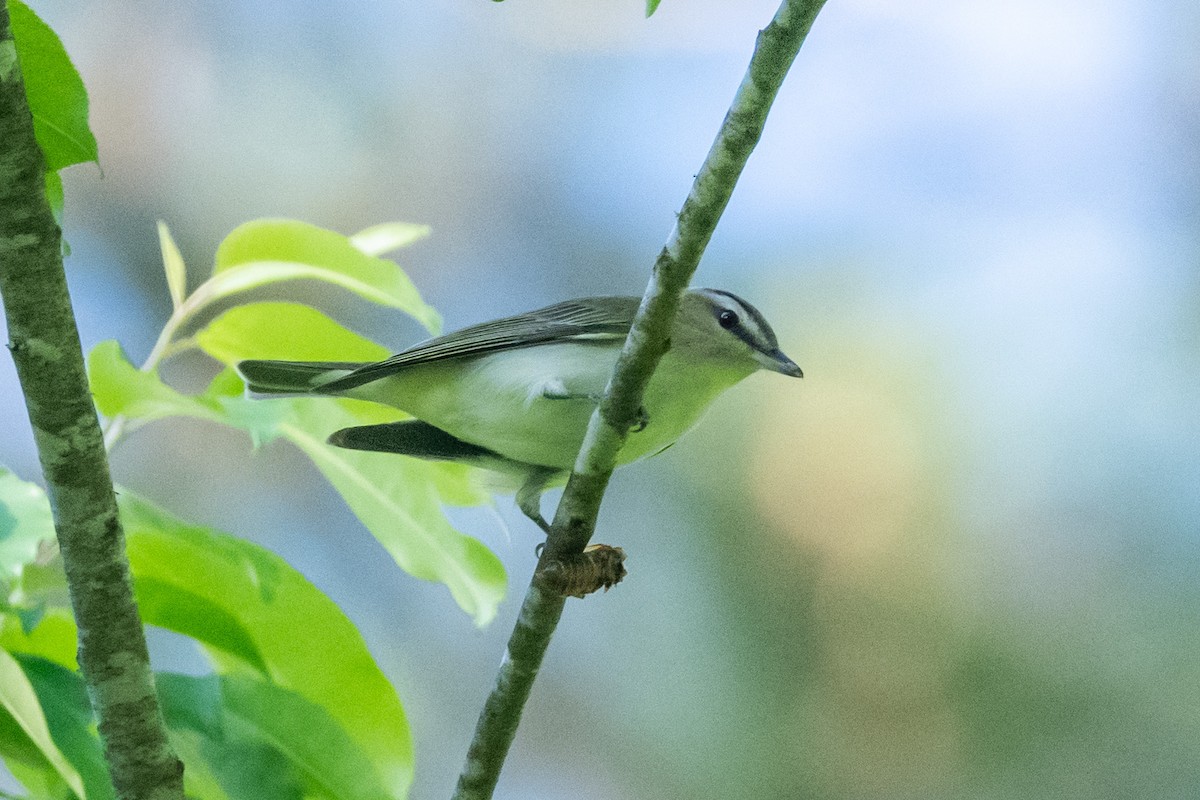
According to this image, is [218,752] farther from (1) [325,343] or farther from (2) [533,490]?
(2) [533,490]

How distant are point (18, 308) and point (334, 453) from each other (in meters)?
0.86

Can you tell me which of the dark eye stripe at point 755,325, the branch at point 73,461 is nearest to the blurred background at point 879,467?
the dark eye stripe at point 755,325

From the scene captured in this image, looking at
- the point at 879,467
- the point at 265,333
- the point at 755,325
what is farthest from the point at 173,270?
the point at 879,467

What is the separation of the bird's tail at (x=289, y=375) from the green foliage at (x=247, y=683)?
40cm

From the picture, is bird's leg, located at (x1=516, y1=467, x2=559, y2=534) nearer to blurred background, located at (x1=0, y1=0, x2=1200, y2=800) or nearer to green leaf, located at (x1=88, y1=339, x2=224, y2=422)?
green leaf, located at (x1=88, y1=339, x2=224, y2=422)

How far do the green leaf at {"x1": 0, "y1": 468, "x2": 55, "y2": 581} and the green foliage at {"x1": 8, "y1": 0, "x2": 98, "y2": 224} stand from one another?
449 millimetres

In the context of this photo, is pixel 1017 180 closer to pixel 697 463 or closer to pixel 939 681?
pixel 697 463

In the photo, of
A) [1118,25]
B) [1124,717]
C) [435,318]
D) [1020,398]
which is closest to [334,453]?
[435,318]

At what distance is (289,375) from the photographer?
6.44 feet

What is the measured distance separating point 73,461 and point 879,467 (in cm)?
324

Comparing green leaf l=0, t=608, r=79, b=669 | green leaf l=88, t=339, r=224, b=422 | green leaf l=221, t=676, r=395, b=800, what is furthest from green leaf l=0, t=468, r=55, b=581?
green leaf l=221, t=676, r=395, b=800

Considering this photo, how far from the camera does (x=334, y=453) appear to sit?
187 cm

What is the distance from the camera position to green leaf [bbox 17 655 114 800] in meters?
1.40

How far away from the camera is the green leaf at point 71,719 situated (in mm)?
1404
